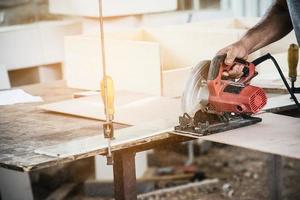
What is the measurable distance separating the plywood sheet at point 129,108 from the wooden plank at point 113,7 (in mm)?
884

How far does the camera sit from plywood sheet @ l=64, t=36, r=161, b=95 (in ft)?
9.20

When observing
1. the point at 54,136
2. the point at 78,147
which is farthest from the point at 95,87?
the point at 78,147

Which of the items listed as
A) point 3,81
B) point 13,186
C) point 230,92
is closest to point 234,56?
point 230,92

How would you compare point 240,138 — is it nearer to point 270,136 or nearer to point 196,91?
point 270,136

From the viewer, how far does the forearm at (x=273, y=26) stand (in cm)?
253

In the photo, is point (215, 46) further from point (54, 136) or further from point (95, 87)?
point (54, 136)

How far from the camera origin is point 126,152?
2217 mm

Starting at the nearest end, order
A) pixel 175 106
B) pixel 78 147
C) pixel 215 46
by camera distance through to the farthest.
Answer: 1. pixel 78 147
2. pixel 175 106
3. pixel 215 46

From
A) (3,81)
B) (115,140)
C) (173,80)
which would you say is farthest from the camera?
(3,81)

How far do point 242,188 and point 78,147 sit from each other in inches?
96.6

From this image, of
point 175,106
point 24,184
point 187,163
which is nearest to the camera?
point 175,106

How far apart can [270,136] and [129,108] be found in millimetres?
672

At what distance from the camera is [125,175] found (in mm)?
2244

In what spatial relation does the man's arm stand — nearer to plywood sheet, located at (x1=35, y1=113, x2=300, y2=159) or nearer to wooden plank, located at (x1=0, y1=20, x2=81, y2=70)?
plywood sheet, located at (x1=35, y1=113, x2=300, y2=159)
